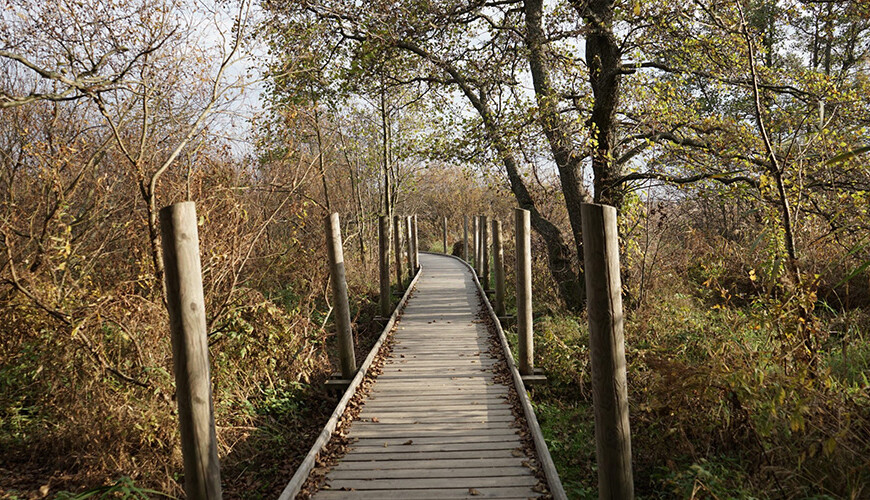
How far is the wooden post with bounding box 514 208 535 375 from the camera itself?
20.9ft

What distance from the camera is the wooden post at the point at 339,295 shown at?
6.19 m

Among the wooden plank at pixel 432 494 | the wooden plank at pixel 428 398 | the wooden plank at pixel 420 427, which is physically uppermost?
the wooden plank at pixel 428 398

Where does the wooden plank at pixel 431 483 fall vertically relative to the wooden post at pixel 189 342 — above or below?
below

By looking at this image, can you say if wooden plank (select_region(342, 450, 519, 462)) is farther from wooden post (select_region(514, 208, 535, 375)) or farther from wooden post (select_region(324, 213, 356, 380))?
wooden post (select_region(514, 208, 535, 375))

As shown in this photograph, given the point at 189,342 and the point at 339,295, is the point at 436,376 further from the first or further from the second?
the point at 189,342

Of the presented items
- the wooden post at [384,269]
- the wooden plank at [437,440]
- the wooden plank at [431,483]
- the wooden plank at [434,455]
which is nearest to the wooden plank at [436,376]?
the wooden plank at [437,440]

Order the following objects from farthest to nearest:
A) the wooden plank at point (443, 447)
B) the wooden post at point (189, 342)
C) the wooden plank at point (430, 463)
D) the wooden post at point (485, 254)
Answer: the wooden post at point (485, 254)
the wooden plank at point (443, 447)
the wooden plank at point (430, 463)
the wooden post at point (189, 342)

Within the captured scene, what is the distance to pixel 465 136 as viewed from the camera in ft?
30.7

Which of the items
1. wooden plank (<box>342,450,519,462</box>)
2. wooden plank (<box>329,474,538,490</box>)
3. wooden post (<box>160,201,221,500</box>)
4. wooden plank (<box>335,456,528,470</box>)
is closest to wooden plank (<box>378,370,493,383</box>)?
wooden plank (<box>342,450,519,462</box>)

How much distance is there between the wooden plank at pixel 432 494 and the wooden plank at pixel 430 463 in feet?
1.21

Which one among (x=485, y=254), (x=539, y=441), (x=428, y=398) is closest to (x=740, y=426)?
(x=539, y=441)

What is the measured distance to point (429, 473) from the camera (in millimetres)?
4168

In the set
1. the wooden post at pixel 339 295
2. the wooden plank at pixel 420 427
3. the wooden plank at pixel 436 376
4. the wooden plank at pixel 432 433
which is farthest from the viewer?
the wooden plank at pixel 436 376

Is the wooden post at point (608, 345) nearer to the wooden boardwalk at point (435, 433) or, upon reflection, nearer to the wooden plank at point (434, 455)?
the wooden boardwalk at point (435, 433)
